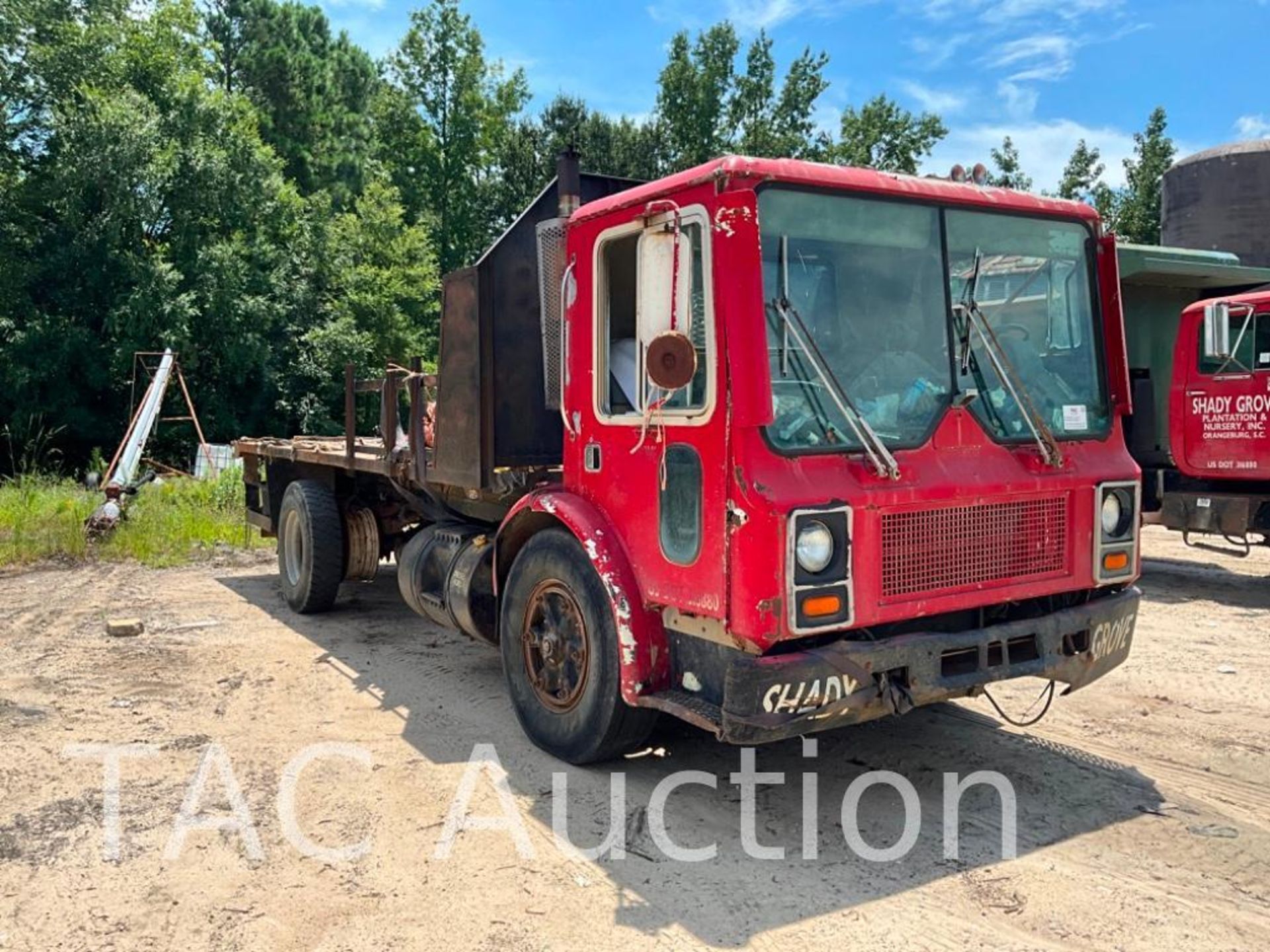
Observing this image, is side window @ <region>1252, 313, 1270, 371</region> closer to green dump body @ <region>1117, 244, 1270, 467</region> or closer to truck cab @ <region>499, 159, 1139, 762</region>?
green dump body @ <region>1117, 244, 1270, 467</region>

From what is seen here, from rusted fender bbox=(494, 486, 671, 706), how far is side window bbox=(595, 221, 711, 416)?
0.49 m

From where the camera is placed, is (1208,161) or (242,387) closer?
(1208,161)

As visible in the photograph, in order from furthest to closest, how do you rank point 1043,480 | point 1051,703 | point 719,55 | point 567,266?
point 719,55
point 1051,703
point 567,266
point 1043,480

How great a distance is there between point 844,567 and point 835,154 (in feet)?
125

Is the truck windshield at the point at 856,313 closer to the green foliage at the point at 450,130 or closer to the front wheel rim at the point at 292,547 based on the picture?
the front wheel rim at the point at 292,547

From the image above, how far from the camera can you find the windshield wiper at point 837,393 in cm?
378

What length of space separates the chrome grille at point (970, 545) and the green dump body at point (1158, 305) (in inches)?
264

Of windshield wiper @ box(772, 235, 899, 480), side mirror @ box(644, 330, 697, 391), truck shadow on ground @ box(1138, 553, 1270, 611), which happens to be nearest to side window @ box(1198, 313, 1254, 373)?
truck shadow on ground @ box(1138, 553, 1270, 611)

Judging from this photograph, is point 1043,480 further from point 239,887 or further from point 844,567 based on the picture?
point 239,887

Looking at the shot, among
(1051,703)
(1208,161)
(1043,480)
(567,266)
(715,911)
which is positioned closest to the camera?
(715,911)

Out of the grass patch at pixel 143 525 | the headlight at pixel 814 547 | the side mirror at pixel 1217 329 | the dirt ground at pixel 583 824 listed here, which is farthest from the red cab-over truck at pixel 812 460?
the grass patch at pixel 143 525

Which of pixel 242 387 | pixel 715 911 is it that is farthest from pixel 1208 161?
pixel 242 387

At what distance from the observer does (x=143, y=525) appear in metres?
12.1

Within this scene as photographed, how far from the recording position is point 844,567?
3678 millimetres
